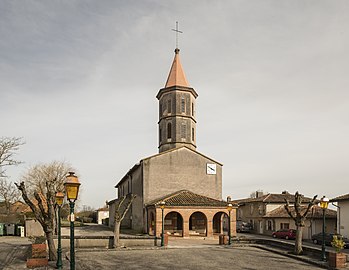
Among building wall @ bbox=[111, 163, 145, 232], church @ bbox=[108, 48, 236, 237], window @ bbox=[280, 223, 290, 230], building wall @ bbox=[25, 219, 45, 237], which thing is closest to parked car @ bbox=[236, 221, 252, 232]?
window @ bbox=[280, 223, 290, 230]

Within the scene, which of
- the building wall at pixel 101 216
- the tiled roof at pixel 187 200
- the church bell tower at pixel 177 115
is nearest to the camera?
the tiled roof at pixel 187 200

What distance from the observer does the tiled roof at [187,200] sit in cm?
3831

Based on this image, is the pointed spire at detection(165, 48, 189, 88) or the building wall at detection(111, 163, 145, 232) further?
the pointed spire at detection(165, 48, 189, 88)

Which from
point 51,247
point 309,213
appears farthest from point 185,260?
point 309,213

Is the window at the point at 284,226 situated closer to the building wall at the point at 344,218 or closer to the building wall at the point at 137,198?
the building wall at the point at 344,218

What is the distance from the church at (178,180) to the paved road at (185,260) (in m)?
12.7

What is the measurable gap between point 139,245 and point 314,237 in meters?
20.3

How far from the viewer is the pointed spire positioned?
160 feet

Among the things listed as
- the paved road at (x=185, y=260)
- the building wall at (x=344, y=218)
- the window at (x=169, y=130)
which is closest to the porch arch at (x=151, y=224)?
the window at (x=169, y=130)

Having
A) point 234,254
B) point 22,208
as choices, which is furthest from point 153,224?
point 22,208

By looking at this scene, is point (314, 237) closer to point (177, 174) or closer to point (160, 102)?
point (177, 174)

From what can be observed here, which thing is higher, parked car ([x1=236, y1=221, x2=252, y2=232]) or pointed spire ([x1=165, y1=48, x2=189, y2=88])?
pointed spire ([x1=165, y1=48, x2=189, y2=88])

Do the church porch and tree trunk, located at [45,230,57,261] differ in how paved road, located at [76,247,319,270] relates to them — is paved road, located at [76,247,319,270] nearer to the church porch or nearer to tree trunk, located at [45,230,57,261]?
tree trunk, located at [45,230,57,261]

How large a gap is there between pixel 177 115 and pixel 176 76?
20.6 feet
